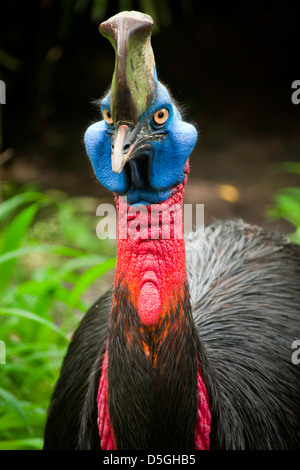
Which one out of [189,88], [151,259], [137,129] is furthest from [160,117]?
[189,88]

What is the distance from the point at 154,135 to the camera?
162cm

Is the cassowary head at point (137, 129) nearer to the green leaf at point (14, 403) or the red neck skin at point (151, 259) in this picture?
the red neck skin at point (151, 259)

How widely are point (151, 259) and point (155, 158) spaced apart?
0.82 ft

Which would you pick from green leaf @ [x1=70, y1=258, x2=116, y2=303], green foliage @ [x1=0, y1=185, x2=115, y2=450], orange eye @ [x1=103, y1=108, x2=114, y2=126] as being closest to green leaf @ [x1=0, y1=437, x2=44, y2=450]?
green foliage @ [x1=0, y1=185, x2=115, y2=450]

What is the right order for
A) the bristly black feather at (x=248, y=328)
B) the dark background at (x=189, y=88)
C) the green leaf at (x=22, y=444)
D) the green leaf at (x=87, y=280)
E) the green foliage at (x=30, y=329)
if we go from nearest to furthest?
1. the bristly black feather at (x=248, y=328)
2. the green leaf at (x=22, y=444)
3. the green foliage at (x=30, y=329)
4. the green leaf at (x=87, y=280)
5. the dark background at (x=189, y=88)

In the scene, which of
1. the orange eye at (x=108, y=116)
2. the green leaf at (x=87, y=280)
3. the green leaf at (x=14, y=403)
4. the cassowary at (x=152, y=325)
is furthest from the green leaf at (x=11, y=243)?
the orange eye at (x=108, y=116)

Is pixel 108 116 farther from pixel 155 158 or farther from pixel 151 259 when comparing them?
pixel 151 259

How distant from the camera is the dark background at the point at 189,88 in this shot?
5910 mm

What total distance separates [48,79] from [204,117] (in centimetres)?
168

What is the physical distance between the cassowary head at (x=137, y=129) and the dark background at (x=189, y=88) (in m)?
3.50

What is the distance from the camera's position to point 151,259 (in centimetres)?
169

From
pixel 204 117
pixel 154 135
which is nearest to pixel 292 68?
pixel 204 117

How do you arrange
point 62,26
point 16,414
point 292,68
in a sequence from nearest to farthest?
point 16,414, point 62,26, point 292,68

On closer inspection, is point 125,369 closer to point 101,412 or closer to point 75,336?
point 101,412
